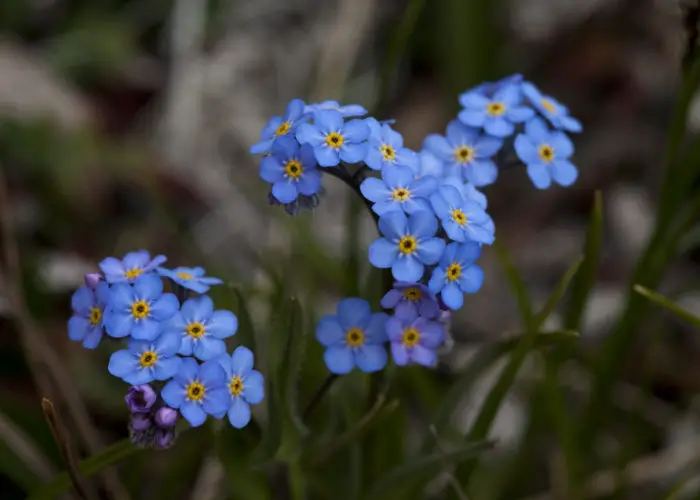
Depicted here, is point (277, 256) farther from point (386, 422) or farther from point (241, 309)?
point (241, 309)

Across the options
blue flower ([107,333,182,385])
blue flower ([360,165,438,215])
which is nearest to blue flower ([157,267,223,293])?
blue flower ([107,333,182,385])

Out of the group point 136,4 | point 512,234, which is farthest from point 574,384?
point 136,4

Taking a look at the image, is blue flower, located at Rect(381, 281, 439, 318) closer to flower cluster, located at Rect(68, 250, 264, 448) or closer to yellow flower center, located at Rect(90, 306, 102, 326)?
flower cluster, located at Rect(68, 250, 264, 448)

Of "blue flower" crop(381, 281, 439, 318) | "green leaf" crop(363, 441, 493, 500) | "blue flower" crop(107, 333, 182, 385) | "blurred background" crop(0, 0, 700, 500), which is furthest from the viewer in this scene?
"blurred background" crop(0, 0, 700, 500)

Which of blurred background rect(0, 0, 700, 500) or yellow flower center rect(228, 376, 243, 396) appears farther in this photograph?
blurred background rect(0, 0, 700, 500)

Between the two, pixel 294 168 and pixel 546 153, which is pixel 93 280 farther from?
pixel 546 153

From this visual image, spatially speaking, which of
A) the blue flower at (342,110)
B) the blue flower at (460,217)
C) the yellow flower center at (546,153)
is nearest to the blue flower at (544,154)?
the yellow flower center at (546,153)

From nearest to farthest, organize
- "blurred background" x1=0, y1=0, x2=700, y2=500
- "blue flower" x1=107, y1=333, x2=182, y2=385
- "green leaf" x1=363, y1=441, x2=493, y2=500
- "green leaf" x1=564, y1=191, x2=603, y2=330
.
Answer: "blue flower" x1=107, y1=333, x2=182, y2=385 → "green leaf" x1=363, y1=441, x2=493, y2=500 → "green leaf" x1=564, y1=191, x2=603, y2=330 → "blurred background" x1=0, y1=0, x2=700, y2=500

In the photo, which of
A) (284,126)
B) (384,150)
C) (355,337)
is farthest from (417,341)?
(284,126)
